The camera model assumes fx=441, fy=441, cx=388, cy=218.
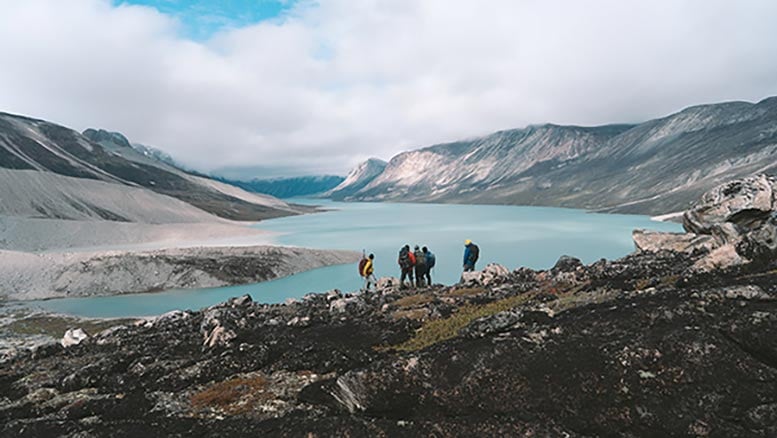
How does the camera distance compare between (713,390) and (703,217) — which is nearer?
(713,390)

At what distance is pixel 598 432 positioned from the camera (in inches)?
278

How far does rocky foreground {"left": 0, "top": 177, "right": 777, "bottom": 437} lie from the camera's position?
7348mm

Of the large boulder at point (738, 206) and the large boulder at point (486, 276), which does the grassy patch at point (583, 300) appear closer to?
the large boulder at point (738, 206)

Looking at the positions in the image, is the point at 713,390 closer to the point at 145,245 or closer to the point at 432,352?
the point at 432,352

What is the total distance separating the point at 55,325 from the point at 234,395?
5346cm

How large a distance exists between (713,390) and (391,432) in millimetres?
5439

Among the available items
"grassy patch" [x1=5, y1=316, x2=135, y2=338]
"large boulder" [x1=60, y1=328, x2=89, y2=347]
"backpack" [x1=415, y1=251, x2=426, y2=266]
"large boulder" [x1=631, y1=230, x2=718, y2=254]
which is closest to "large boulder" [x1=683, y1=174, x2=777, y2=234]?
"large boulder" [x1=631, y1=230, x2=718, y2=254]

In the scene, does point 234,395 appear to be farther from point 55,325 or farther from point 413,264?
point 55,325

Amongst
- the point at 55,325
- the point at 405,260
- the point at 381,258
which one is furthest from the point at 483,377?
the point at 381,258

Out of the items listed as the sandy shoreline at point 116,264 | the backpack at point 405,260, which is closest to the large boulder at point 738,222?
the backpack at point 405,260

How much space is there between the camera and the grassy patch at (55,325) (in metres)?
47.8

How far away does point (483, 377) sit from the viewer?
8.57 metres

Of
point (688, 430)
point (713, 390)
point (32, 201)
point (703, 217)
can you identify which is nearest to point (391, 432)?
point (688, 430)

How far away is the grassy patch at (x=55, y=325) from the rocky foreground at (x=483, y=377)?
121 feet
